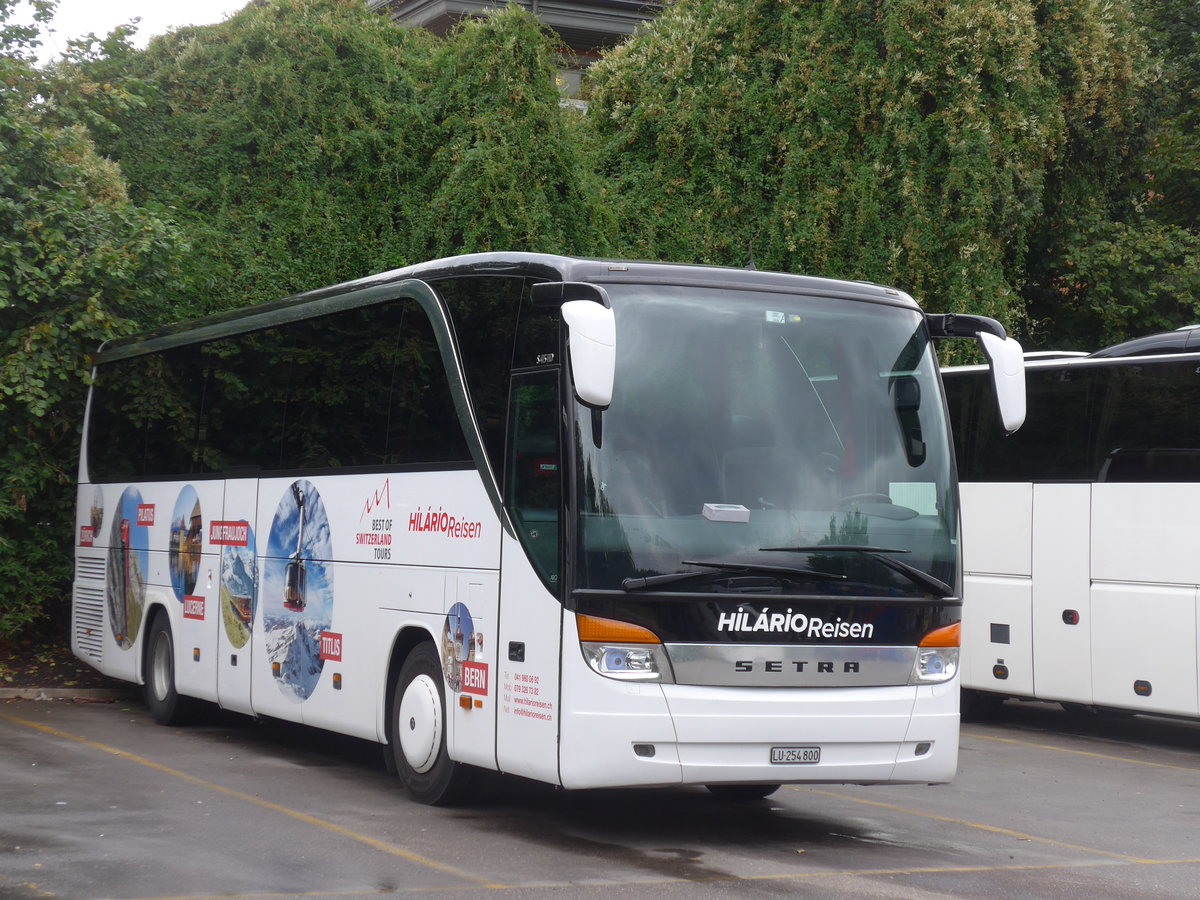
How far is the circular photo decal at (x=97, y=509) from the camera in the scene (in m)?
16.2

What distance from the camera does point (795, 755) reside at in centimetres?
852

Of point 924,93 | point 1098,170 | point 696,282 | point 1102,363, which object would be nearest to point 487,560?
point 696,282

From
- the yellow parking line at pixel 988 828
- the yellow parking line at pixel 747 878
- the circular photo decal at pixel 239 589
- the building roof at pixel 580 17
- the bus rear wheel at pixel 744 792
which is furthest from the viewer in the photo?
the building roof at pixel 580 17

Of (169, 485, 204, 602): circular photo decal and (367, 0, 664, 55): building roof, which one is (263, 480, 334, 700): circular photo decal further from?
(367, 0, 664, 55): building roof

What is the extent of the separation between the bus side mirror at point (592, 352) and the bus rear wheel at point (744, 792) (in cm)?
380

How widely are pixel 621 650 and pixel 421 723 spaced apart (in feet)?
7.09

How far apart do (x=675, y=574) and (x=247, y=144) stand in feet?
45.0

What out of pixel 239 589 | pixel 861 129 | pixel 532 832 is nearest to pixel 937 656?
pixel 532 832

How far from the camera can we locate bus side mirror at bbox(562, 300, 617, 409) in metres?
7.92

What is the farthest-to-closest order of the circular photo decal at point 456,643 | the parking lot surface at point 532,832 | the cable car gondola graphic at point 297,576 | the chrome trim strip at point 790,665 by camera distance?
the cable car gondola graphic at point 297,576, the circular photo decal at point 456,643, the chrome trim strip at point 790,665, the parking lot surface at point 532,832

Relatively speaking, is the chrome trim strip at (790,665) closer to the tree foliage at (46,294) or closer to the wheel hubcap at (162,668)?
the wheel hubcap at (162,668)

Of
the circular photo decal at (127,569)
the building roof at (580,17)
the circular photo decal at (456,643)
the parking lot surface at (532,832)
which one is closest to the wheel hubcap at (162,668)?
the circular photo decal at (127,569)

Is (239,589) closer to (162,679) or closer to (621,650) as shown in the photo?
(162,679)

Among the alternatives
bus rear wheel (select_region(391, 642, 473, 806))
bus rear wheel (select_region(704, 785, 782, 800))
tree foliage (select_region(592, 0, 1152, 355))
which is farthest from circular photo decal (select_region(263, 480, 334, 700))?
tree foliage (select_region(592, 0, 1152, 355))
